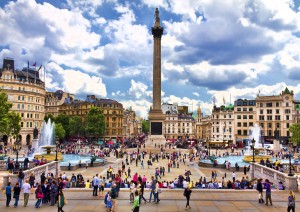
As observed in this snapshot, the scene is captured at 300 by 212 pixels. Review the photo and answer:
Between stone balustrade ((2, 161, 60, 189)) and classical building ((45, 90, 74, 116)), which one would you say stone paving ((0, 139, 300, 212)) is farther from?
classical building ((45, 90, 74, 116))

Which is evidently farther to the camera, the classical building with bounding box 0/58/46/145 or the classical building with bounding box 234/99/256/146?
the classical building with bounding box 234/99/256/146

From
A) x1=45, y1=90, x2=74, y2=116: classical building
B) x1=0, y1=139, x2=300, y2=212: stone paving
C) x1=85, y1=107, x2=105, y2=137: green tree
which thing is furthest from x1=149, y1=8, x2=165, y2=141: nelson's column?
x1=45, y1=90, x2=74, y2=116: classical building

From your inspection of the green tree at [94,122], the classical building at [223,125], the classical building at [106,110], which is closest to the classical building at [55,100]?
the classical building at [106,110]

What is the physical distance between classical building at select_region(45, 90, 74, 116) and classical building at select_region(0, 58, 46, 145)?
37709mm

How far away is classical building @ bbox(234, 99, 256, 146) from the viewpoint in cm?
11580

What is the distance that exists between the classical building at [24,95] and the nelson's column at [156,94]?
1598 inches

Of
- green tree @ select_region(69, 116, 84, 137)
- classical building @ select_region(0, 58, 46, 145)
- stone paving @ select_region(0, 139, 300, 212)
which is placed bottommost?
Result: stone paving @ select_region(0, 139, 300, 212)

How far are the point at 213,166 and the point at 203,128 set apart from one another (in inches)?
4811

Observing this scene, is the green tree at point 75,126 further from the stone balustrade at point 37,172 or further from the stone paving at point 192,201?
the stone paving at point 192,201

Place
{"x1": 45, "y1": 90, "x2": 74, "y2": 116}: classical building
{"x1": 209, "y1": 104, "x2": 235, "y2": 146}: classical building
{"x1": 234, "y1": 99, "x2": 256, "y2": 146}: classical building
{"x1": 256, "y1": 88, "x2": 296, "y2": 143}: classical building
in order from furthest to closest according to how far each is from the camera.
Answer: {"x1": 45, "y1": 90, "x2": 74, "y2": 116}: classical building
{"x1": 209, "y1": 104, "x2": 235, "y2": 146}: classical building
{"x1": 234, "y1": 99, "x2": 256, "y2": 146}: classical building
{"x1": 256, "y1": 88, "x2": 296, "y2": 143}: classical building

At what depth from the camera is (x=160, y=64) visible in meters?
90.1

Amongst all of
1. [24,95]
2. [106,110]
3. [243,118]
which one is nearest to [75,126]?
[106,110]

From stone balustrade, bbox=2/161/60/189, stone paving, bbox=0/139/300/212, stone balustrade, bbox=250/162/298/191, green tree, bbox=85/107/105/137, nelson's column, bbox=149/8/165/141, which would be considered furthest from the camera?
green tree, bbox=85/107/105/137

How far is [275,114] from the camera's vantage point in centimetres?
10912
